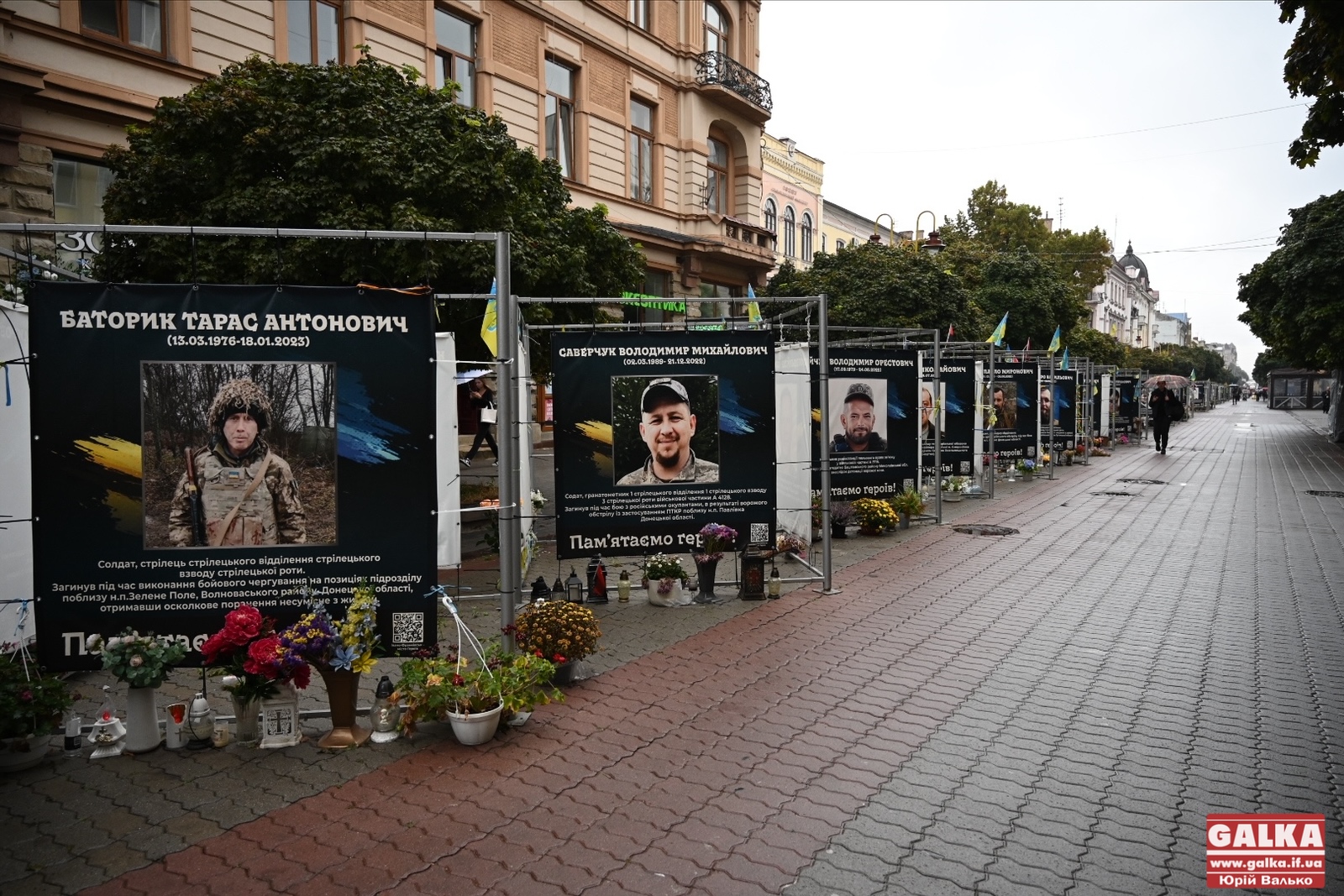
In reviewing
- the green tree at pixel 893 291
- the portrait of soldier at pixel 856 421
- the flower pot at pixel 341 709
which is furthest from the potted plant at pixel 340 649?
the green tree at pixel 893 291

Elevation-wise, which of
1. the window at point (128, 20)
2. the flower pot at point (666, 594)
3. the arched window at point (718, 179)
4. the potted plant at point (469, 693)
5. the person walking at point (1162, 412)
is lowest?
the flower pot at point (666, 594)

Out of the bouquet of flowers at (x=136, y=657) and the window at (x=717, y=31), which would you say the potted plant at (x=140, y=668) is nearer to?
the bouquet of flowers at (x=136, y=657)

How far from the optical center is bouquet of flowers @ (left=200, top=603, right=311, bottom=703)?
5.51 metres

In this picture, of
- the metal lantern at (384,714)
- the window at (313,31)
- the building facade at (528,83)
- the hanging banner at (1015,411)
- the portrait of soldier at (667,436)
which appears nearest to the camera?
the metal lantern at (384,714)

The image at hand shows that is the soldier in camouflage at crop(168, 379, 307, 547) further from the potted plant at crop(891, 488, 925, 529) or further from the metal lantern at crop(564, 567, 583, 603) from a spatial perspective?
the potted plant at crop(891, 488, 925, 529)

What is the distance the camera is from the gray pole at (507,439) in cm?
645

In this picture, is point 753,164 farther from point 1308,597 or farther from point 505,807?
point 505,807

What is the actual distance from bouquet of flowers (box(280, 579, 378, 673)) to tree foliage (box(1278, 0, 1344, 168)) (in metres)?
7.47

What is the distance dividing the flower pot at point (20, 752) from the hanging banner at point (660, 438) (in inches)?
190

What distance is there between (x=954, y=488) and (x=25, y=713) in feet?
58.1

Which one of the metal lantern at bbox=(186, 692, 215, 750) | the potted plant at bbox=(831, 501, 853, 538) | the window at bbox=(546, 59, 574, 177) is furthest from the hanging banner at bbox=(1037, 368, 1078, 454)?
the metal lantern at bbox=(186, 692, 215, 750)

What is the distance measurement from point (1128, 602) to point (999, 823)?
6130 millimetres

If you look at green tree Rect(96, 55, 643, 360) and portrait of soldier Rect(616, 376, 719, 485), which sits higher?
green tree Rect(96, 55, 643, 360)

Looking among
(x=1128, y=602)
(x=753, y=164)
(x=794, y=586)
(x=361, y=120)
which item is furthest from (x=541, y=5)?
(x=1128, y=602)
